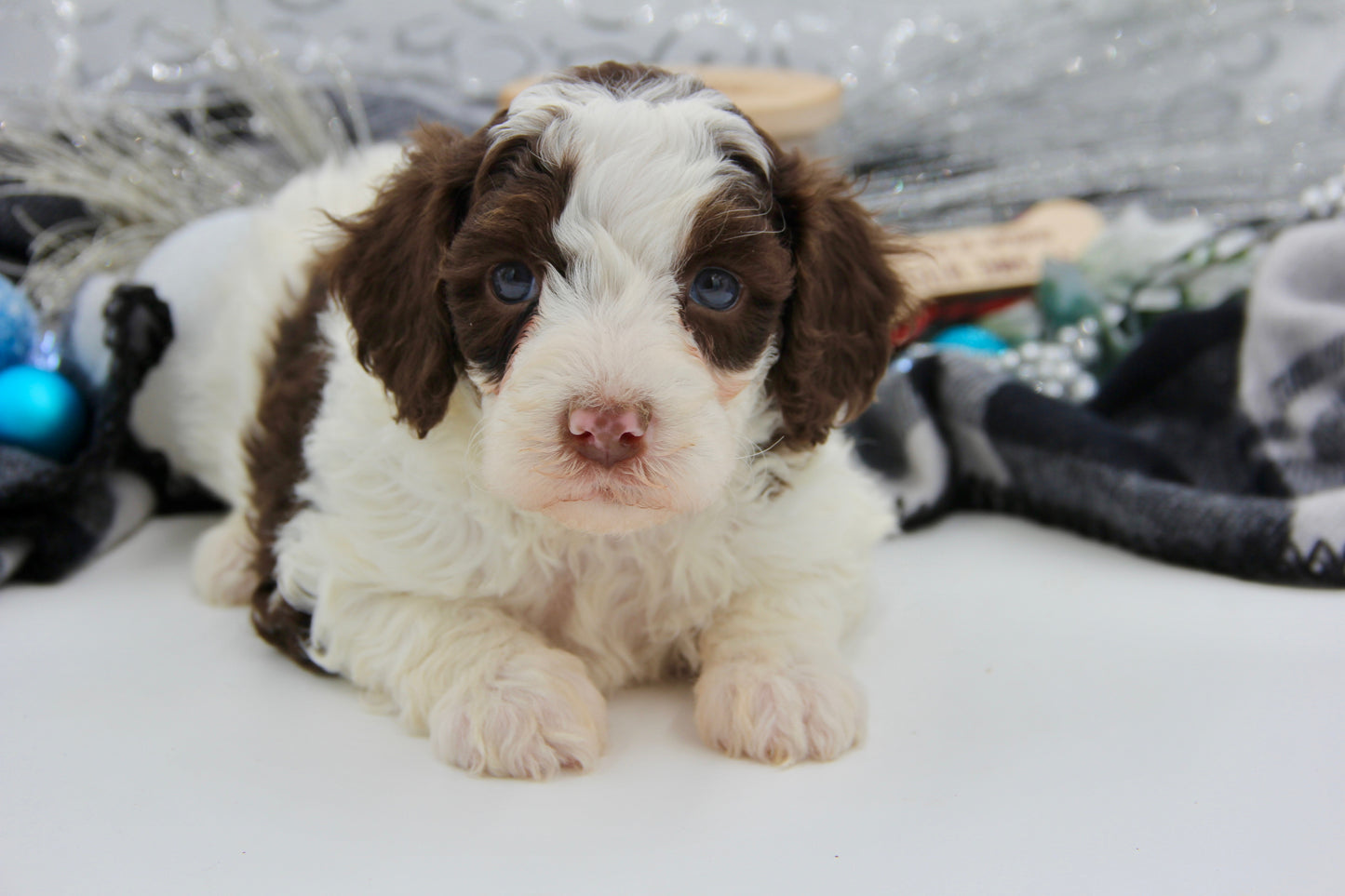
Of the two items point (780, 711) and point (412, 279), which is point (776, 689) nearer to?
point (780, 711)

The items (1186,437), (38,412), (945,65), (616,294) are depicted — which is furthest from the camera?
(945,65)

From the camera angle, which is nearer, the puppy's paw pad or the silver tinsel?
the puppy's paw pad

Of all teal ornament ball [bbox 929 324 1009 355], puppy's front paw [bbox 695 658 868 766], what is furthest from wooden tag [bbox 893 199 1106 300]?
puppy's front paw [bbox 695 658 868 766]

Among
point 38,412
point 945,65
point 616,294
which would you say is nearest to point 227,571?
point 38,412

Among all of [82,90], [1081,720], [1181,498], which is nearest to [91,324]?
[82,90]

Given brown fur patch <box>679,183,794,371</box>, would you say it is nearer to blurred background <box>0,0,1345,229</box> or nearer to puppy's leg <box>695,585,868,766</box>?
puppy's leg <box>695,585,868,766</box>
